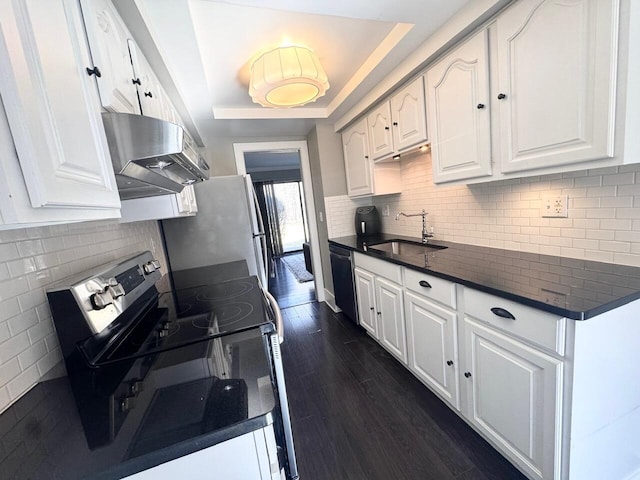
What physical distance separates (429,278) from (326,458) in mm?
1118

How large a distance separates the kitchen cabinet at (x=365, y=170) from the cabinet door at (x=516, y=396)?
1.60 m

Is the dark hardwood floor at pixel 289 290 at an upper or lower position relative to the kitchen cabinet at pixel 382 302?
lower

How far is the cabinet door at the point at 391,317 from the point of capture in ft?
6.35

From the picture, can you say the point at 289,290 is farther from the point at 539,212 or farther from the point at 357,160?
the point at 539,212

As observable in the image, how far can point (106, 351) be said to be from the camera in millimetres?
958

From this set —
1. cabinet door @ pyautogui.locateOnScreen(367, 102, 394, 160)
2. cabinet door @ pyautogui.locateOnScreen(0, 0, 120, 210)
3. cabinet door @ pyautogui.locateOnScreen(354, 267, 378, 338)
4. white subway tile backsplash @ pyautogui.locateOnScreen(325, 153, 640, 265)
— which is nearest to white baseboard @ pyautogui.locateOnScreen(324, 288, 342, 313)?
cabinet door @ pyautogui.locateOnScreen(354, 267, 378, 338)

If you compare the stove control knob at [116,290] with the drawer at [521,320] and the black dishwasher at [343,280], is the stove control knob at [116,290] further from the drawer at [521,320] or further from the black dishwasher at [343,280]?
the black dishwasher at [343,280]

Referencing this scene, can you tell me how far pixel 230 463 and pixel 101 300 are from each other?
73 cm

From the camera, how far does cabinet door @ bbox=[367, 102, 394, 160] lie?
7.33 ft

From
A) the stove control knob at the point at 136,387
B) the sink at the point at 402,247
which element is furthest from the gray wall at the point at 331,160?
the stove control knob at the point at 136,387

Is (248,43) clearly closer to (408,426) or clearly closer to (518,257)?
(518,257)

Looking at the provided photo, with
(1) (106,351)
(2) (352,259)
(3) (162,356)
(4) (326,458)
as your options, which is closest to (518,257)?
(2) (352,259)

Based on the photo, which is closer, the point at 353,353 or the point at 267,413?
the point at 267,413

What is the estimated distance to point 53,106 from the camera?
0.57 metres
